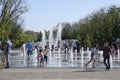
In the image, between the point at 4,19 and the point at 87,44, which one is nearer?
the point at 4,19

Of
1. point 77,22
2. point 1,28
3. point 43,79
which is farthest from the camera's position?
point 77,22

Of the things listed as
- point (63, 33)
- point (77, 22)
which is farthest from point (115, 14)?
point (63, 33)

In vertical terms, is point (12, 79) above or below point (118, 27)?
below

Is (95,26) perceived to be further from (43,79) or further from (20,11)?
(43,79)

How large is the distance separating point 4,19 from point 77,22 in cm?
5316

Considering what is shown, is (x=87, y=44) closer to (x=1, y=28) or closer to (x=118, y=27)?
(x=118, y=27)

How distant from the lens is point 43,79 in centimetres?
1842

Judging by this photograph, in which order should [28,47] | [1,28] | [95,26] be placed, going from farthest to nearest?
1. [95,26]
2. [1,28]
3. [28,47]

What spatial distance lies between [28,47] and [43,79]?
1504 centimetres

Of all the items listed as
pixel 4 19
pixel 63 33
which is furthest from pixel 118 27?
pixel 63 33

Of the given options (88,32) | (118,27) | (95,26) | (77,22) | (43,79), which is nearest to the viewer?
(43,79)

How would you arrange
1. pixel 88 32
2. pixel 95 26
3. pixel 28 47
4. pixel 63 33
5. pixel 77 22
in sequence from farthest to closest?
pixel 63 33
pixel 77 22
pixel 88 32
pixel 95 26
pixel 28 47

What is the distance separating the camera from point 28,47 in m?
33.3

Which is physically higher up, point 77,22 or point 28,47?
point 77,22
